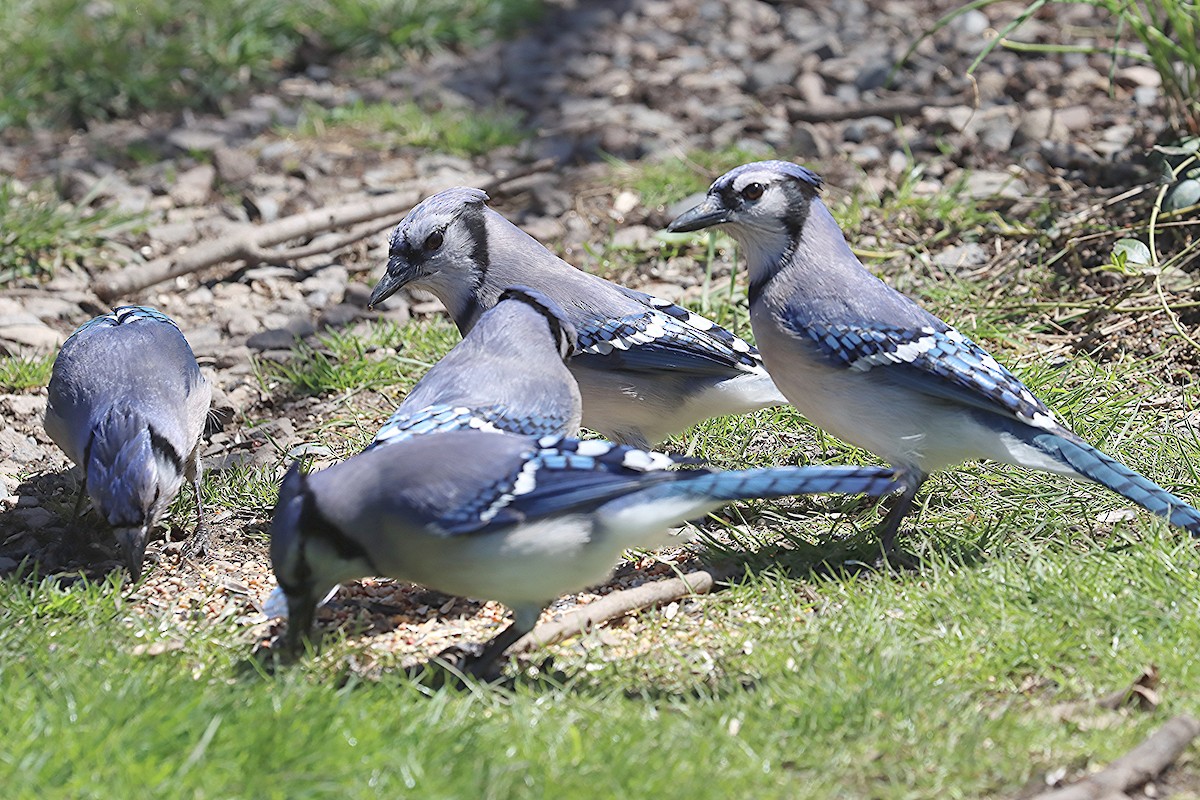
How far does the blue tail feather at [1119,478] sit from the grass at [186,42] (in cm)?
475

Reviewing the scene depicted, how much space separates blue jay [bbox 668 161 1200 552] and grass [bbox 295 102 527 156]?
273 centimetres

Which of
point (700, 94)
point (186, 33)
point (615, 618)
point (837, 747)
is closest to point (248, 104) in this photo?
point (186, 33)

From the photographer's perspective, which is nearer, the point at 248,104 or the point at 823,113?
the point at 823,113

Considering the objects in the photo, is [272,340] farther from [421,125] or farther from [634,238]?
[421,125]

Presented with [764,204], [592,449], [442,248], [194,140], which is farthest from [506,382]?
[194,140]

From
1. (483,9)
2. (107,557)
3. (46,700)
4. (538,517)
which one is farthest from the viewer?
(483,9)

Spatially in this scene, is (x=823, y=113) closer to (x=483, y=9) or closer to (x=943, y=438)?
(x=483, y=9)

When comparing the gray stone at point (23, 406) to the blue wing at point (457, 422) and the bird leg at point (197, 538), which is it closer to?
the bird leg at point (197, 538)

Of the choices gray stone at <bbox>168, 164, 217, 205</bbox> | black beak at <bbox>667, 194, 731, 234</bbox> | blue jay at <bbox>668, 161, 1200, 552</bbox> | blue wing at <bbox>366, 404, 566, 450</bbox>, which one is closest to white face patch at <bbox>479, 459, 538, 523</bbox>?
blue wing at <bbox>366, 404, 566, 450</bbox>

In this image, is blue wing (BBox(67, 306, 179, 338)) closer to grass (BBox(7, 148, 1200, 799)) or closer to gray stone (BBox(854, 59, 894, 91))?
grass (BBox(7, 148, 1200, 799))

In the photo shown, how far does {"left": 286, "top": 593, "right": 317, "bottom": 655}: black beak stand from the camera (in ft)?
10.4

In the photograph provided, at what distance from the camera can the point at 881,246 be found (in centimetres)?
549

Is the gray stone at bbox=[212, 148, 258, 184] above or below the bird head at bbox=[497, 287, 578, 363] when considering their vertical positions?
below

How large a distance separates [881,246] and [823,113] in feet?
4.06
